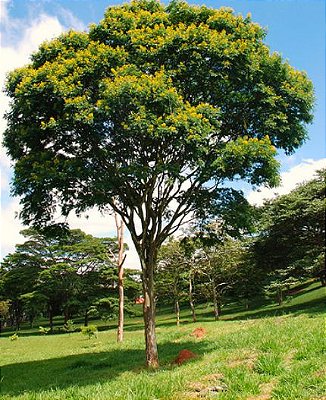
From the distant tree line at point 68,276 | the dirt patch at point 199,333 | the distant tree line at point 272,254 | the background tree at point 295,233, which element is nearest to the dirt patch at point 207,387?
the dirt patch at point 199,333

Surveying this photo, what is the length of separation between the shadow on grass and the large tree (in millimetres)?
1673

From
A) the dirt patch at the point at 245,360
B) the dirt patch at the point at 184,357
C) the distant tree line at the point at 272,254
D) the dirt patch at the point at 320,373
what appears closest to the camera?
the dirt patch at the point at 320,373

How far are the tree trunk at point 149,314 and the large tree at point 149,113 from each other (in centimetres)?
4

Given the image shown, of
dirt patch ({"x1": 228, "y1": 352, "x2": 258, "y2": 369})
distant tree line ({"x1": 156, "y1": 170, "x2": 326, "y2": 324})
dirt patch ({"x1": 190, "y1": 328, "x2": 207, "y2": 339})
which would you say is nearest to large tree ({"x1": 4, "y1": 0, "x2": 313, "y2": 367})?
dirt patch ({"x1": 228, "y1": 352, "x2": 258, "y2": 369})

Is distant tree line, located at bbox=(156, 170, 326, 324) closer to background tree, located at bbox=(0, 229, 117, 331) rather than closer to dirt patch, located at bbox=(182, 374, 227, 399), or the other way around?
background tree, located at bbox=(0, 229, 117, 331)

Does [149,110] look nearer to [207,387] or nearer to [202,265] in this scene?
[207,387]

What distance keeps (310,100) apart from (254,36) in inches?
129

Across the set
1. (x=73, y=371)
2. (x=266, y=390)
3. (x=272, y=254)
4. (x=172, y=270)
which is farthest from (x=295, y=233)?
(x=266, y=390)

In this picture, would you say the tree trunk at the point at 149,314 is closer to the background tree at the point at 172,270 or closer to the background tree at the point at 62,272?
the background tree at the point at 172,270

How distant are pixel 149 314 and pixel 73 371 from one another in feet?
12.8

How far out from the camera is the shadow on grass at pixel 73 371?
1304cm

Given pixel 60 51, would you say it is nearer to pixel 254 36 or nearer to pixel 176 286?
pixel 254 36

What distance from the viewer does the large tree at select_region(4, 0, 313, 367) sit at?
40.6 feet

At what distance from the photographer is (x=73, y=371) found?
51.8 ft
